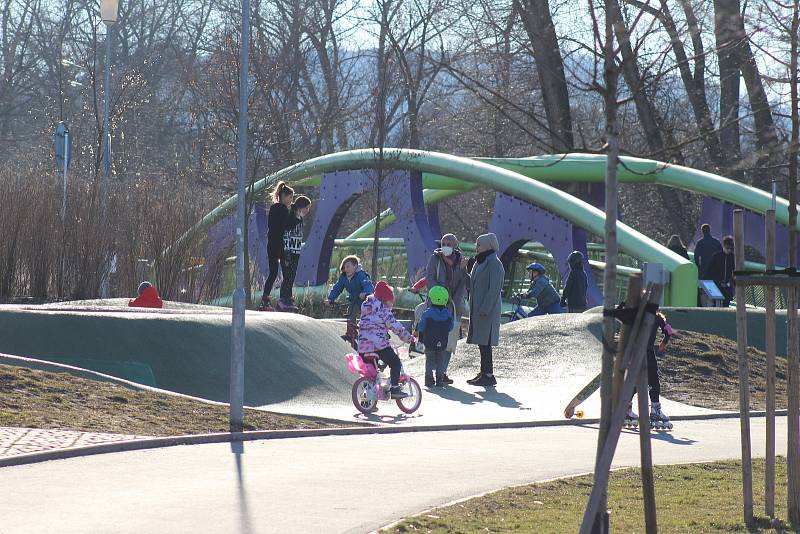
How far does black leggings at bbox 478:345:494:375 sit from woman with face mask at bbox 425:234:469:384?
0.33 meters

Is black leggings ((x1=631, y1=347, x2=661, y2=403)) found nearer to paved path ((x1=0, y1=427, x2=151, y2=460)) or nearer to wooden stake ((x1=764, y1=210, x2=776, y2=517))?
wooden stake ((x1=764, y1=210, x2=776, y2=517))

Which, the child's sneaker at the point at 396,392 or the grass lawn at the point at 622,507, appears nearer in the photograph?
the grass lawn at the point at 622,507

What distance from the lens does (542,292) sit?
816 inches

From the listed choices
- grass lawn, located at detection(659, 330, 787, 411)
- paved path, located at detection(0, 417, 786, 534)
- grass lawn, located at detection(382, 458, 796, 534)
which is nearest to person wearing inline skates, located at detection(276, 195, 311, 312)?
grass lawn, located at detection(659, 330, 787, 411)

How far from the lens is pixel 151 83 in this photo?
53.3 m

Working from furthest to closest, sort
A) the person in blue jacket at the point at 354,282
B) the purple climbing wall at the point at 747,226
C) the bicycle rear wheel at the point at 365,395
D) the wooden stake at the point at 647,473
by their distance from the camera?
the purple climbing wall at the point at 747,226 < the person in blue jacket at the point at 354,282 < the bicycle rear wheel at the point at 365,395 < the wooden stake at the point at 647,473

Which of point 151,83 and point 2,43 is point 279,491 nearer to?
point 151,83

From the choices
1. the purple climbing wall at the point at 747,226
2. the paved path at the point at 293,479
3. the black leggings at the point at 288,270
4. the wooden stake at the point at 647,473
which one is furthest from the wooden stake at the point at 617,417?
the purple climbing wall at the point at 747,226

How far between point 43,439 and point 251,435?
1.66 metres

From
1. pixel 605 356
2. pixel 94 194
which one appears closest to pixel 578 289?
pixel 94 194

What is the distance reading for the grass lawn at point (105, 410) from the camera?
10328 mm

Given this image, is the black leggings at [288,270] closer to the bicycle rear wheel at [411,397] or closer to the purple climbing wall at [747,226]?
the bicycle rear wheel at [411,397]

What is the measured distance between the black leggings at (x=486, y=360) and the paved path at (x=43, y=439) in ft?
20.0

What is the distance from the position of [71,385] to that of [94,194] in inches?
359
